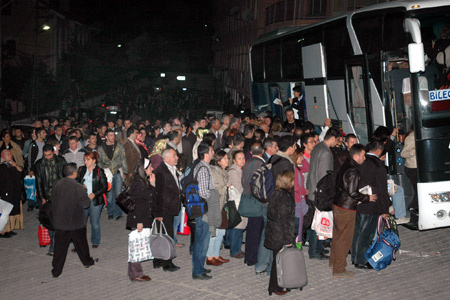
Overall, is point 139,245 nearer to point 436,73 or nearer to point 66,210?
point 66,210

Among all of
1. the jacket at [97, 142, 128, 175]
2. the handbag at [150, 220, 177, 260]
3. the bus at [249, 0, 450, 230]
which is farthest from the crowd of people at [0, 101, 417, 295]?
the jacket at [97, 142, 128, 175]

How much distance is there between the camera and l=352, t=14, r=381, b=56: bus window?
40.5ft

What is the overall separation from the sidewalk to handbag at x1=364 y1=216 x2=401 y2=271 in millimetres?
152

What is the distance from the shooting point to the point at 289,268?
7.93 m

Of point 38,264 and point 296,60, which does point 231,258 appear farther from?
point 296,60

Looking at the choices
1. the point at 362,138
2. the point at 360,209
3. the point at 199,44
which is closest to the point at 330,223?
the point at 360,209

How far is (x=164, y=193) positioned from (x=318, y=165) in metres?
2.53

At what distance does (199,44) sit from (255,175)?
2618 inches

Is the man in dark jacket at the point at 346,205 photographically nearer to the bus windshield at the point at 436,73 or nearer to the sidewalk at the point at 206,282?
the sidewalk at the point at 206,282

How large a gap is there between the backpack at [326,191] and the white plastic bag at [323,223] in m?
0.22

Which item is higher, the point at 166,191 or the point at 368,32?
the point at 368,32

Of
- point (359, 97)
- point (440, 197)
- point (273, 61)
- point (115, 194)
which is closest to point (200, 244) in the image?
point (440, 197)

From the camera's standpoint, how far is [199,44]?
242 ft

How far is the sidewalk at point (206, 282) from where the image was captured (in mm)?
8250
